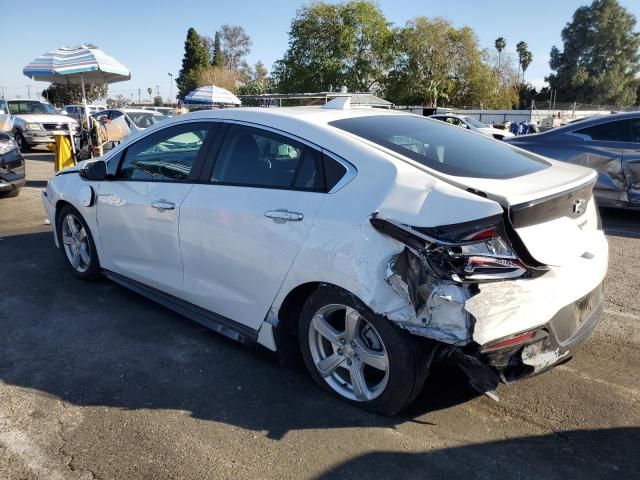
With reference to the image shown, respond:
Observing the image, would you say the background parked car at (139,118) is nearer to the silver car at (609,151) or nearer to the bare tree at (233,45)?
the silver car at (609,151)

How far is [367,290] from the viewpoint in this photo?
2602 mm

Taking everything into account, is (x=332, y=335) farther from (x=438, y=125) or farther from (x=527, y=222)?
(x=438, y=125)

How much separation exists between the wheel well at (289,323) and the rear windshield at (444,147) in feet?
3.20

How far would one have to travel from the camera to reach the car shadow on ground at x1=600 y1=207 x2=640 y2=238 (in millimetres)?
6906

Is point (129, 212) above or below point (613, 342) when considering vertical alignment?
above

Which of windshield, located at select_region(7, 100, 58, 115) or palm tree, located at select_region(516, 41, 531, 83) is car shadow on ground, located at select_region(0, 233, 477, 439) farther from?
palm tree, located at select_region(516, 41, 531, 83)

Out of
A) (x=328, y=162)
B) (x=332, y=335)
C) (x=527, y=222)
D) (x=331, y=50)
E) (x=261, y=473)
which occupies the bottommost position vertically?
(x=261, y=473)

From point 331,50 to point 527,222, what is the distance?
49026 millimetres

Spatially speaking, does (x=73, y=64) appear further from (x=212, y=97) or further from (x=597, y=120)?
(x=212, y=97)

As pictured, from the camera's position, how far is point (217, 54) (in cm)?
8012

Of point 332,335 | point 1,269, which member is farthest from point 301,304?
point 1,269

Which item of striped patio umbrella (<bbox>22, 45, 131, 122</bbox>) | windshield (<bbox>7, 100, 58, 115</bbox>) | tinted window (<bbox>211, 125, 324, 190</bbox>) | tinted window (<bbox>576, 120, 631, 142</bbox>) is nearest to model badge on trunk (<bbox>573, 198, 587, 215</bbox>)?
tinted window (<bbox>211, 125, 324, 190</bbox>)

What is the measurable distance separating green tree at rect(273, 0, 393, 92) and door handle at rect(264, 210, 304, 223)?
154ft

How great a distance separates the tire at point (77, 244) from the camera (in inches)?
186
